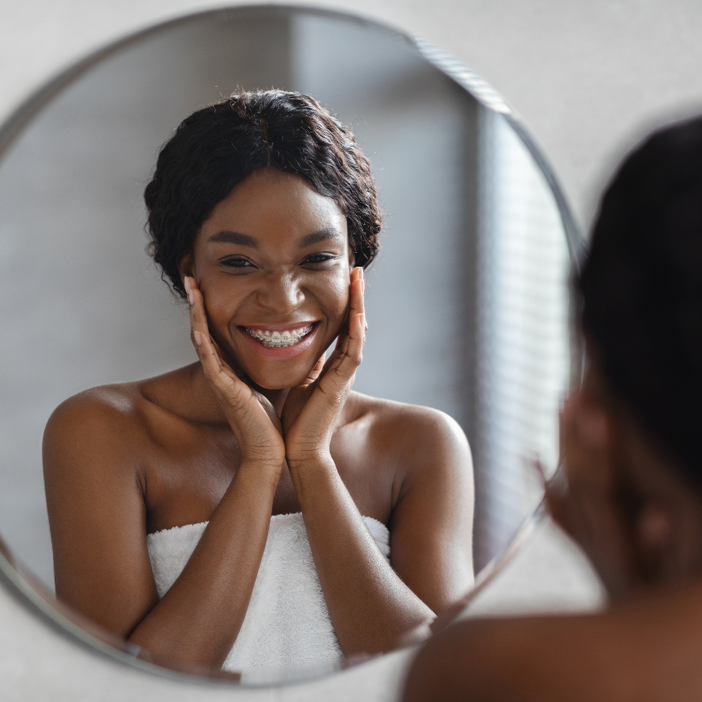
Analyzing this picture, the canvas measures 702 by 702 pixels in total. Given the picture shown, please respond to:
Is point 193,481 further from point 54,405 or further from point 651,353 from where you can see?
point 651,353

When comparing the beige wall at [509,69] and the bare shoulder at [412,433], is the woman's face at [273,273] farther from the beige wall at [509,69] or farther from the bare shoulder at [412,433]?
the beige wall at [509,69]

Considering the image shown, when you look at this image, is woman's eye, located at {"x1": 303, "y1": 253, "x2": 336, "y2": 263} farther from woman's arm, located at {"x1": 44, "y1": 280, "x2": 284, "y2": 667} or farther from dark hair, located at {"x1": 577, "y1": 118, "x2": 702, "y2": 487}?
dark hair, located at {"x1": 577, "y1": 118, "x2": 702, "y2": 487}

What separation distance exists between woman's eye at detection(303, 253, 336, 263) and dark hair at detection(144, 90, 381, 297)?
4 cm

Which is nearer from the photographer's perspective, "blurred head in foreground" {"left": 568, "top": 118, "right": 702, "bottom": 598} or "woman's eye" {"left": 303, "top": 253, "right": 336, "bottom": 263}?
"blurred head in foreground" {"left": 568, "top": 118, "right": 702, "bottom": 598}

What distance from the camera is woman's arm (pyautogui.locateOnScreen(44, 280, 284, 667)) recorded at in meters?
0.52

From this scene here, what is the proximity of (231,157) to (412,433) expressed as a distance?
253 mm

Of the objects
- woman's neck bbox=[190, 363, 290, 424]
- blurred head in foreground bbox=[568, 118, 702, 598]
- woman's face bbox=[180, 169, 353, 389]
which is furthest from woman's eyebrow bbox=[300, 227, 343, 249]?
blurred head in foreground bbox=[568, 118, 702, 598]

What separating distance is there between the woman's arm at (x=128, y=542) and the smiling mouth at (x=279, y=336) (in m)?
0.04

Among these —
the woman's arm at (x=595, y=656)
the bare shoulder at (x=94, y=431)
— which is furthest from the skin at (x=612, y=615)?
the bare shoulder at (x=94, y=431)

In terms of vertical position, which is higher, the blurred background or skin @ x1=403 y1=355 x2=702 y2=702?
the blurred background

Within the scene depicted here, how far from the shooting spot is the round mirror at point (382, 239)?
516mm

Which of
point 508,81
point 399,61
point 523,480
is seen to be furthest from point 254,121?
point 523,480

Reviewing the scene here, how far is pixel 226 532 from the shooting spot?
20.8 inches

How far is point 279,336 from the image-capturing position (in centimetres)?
54
